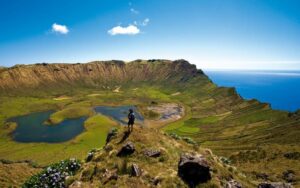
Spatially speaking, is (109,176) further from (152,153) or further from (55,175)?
(55,175)

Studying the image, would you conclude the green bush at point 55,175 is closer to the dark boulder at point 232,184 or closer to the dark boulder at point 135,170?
the dark boulder at point 135,170

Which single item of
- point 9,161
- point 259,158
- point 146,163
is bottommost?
point 9,161

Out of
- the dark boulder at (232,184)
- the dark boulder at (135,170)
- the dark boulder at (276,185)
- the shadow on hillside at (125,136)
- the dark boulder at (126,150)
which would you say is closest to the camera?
the dark boulder at (232,184)

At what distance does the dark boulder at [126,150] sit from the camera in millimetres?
45375

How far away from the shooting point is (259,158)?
10481cm

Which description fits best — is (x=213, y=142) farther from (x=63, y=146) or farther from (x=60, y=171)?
(x=60, y=171)

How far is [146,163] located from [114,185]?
287 inches

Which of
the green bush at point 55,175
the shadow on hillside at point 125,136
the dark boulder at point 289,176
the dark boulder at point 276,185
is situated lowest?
the dark boulder at point 289,176

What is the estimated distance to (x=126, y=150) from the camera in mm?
45562

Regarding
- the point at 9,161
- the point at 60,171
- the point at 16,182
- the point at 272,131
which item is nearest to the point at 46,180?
the point at 60,171

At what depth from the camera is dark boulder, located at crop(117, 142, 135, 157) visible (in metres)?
45.4

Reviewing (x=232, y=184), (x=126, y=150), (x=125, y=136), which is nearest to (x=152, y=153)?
(x=126, y=150)

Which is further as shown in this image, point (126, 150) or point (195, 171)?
point (126, 150)

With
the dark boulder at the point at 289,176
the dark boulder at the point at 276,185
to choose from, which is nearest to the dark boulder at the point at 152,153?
the dark boulder at the point at 276,185
